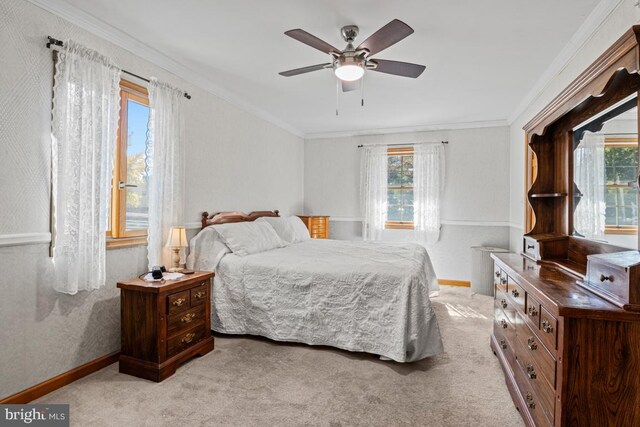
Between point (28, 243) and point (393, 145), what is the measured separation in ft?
16.1

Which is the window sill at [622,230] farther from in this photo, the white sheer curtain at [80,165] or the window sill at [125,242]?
the window sill at [125,242]

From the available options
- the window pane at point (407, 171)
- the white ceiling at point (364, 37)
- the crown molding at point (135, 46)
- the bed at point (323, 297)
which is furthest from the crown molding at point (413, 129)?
the bed at point (323, 297)

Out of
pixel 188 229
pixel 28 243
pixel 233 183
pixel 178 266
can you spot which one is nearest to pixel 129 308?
pixel 178 266

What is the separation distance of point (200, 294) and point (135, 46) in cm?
214

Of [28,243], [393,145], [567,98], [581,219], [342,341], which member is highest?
[393,145]

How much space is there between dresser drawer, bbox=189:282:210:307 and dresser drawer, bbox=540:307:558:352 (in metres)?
2.39

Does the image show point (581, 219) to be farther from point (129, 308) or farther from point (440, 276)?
point (440, 276)

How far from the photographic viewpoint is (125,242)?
2746 millimetres

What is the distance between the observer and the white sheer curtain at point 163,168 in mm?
2912

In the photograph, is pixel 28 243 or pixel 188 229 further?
pixel 188 229

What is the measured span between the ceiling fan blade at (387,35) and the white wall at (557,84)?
1309 millimetres

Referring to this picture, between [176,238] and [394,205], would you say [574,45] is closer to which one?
[394,205]

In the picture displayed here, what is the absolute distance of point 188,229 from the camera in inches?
136

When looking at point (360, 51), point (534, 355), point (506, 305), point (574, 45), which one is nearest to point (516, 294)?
point (506, 305)
